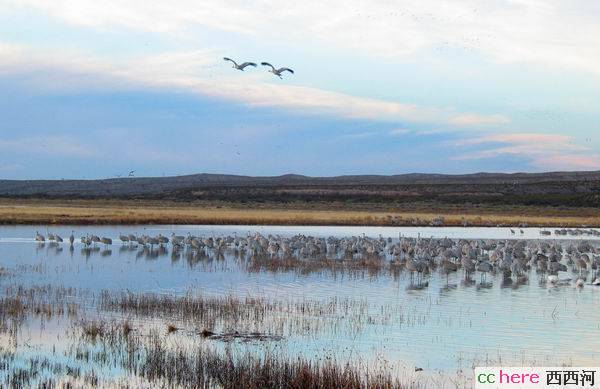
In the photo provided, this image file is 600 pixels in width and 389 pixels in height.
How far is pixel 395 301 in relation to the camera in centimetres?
1705

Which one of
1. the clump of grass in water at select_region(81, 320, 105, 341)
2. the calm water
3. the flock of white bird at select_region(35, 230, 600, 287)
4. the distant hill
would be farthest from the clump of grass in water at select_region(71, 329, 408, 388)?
the distant hill

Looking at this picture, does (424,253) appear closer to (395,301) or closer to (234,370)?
(395,301)

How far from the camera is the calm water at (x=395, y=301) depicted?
39.9 feet

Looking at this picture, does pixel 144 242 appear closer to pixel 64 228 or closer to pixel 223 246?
pixel 223 246

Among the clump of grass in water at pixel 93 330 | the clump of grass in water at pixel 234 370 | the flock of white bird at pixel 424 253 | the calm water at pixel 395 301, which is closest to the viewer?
the clump of grass in water at pixel 234 370

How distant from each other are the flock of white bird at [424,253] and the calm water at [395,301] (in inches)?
19.9

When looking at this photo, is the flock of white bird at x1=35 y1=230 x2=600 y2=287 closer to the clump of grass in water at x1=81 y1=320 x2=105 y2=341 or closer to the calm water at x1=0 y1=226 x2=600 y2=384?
the calm water at x1=0 y1=226 x2=600 y2=384

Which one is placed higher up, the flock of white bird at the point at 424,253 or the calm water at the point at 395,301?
the flock of white bird at the point at 424,253

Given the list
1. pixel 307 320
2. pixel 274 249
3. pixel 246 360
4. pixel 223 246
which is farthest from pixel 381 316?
pixel 223 246

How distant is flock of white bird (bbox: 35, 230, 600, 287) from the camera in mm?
22484

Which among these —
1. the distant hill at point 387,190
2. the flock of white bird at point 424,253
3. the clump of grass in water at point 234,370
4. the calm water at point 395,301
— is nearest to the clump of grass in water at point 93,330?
the calm water at point 395,301

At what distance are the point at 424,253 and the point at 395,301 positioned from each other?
7.89m

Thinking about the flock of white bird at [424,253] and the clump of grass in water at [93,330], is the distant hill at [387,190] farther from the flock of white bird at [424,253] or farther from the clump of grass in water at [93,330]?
the clump of grass in water at [93,330]

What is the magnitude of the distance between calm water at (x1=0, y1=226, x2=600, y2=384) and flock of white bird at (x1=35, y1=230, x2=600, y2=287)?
51cm
